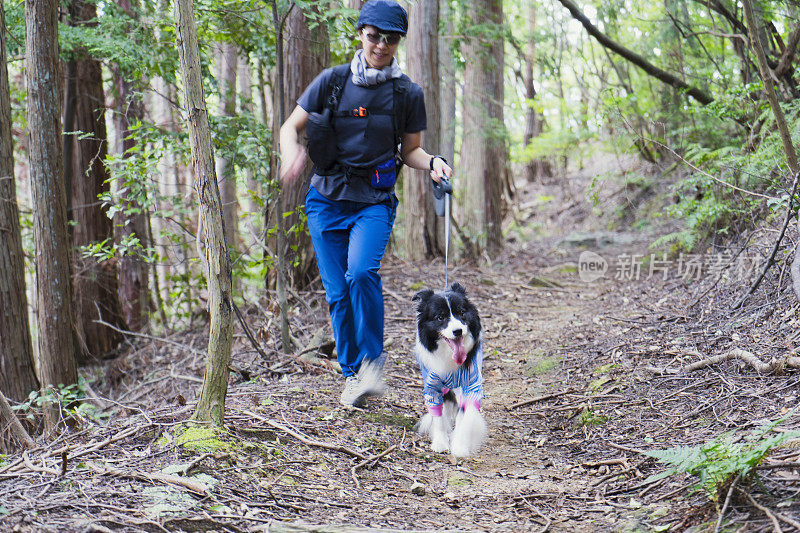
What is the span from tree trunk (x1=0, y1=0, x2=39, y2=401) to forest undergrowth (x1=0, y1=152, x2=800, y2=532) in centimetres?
120

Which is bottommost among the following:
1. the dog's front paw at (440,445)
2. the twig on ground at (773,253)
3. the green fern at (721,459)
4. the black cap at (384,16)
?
the dog's front paw at (440,445)

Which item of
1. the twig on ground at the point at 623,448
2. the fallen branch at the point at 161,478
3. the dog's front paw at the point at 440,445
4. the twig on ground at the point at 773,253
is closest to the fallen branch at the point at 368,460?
the dog's front paw at the point at 440,445

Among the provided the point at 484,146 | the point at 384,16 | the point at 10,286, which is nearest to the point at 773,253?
the point at 384,16

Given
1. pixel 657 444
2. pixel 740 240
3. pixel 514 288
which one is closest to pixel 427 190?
pixel 514 288

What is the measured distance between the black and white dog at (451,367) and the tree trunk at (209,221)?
1363mm

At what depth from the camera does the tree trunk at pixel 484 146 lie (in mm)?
11891

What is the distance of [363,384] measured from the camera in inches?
177

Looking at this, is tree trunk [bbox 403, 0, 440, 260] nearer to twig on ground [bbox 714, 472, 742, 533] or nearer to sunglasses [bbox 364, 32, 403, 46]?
sunglasses [bbox 364, 32, 403, 46]

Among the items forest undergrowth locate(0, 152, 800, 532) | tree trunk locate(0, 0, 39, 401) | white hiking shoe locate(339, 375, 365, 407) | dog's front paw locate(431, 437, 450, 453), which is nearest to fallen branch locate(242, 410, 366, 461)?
forest undergrowth locate(0, 152, 800, 532)

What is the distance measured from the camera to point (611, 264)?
1145cm

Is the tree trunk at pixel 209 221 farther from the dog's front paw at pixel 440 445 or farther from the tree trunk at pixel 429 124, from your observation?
the tree trunk at pixel 429 124

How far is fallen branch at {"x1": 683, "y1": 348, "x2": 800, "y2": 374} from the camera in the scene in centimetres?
396

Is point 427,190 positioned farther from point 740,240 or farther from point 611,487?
point 611,487

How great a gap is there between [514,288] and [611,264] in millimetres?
2709
